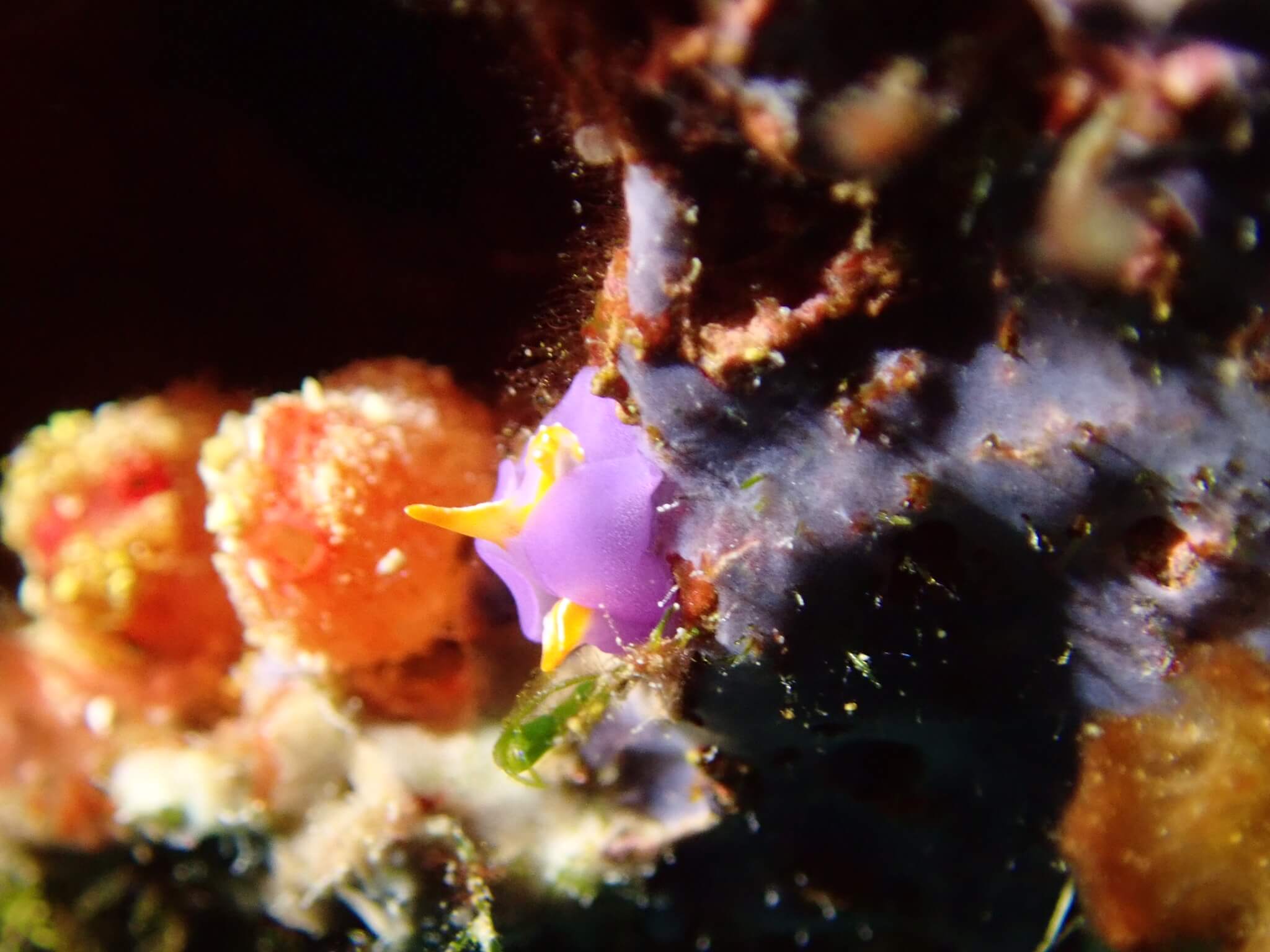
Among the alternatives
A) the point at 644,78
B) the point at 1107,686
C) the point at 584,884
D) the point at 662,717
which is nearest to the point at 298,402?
the point at 662,717

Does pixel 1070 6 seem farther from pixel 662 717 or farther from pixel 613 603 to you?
pixel 662 717

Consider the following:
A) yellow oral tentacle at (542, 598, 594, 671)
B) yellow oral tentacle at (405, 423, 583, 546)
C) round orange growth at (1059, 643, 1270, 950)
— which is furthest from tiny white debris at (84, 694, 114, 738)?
round orange growth at (1059, 643, 1270, 950)

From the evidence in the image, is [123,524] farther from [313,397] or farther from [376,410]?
[376,410]

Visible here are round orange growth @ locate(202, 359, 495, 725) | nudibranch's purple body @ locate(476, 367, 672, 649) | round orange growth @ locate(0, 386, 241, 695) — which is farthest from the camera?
round orange growth @ locate(0, 386, 241, 695)

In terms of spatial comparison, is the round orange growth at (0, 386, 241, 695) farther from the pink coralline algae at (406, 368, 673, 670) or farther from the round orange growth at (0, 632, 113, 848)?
the pink coralline algae at (406, 368, 673, 670)

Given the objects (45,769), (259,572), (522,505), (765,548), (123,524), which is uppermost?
(765,548)

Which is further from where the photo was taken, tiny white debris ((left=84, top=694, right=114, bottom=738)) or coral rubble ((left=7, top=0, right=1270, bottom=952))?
tiny white debris ((left=84, top=694, right=114, bottom=738))

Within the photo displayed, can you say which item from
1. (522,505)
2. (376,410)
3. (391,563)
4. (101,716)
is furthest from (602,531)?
(101,716)
